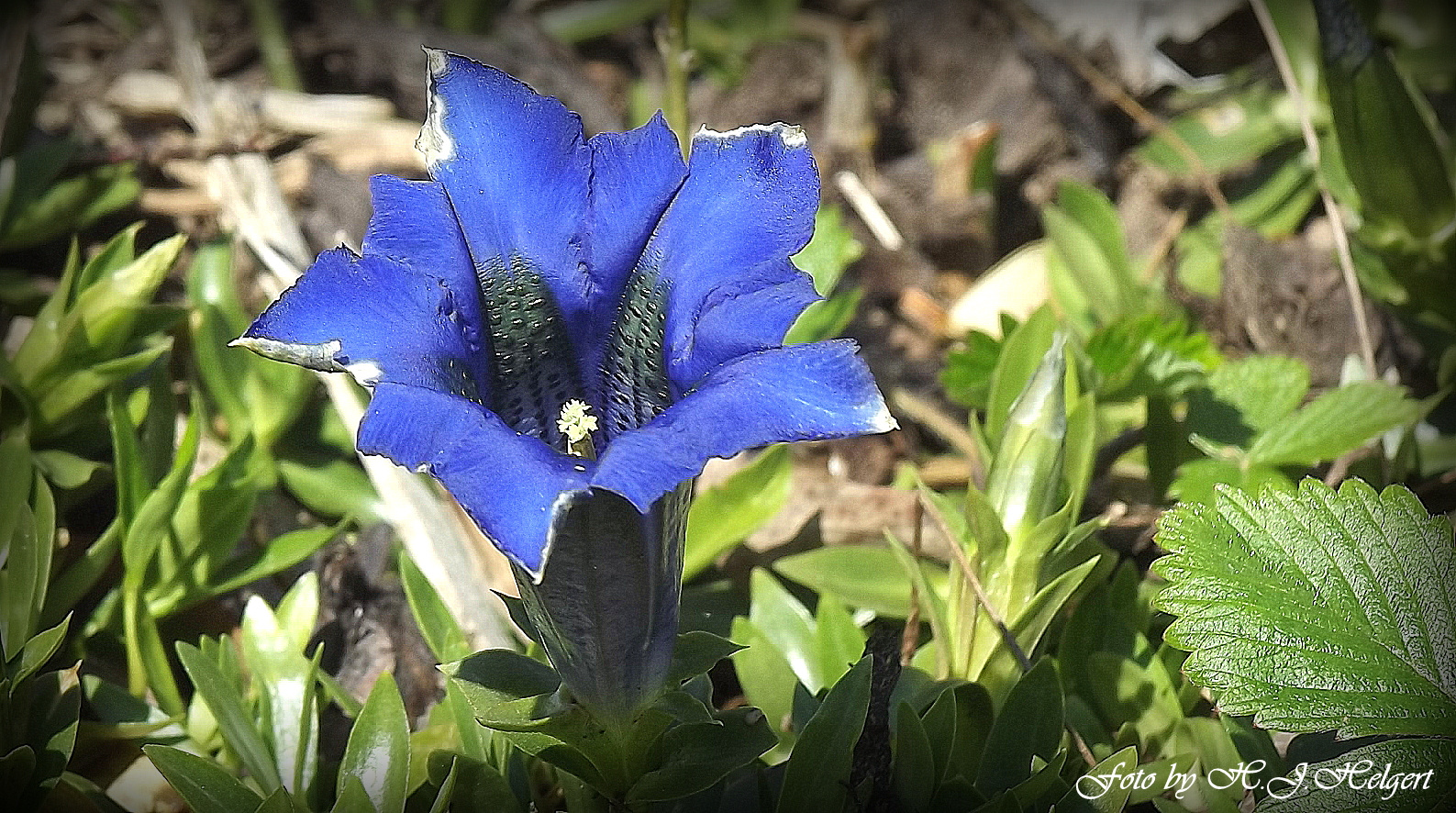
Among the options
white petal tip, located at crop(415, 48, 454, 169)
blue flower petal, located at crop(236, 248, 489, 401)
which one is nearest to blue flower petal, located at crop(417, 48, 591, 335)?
white petal tip, located at crop(415, 48, 454, 169)

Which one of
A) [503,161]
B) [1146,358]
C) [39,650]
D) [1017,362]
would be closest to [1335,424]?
[1146,358]

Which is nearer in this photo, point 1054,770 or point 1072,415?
point 1054,770

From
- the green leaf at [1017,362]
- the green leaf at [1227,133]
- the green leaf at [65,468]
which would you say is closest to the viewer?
the green leaf at [65,468]

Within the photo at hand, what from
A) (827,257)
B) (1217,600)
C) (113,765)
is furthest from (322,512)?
(1217,600)

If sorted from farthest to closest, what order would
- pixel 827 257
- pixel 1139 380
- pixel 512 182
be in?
1. pixel 827 257
2. pixel 1139 380
3. pixel 512 182

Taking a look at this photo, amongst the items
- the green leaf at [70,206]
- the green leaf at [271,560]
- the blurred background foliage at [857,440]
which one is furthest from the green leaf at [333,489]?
the green leaf at [70,206]

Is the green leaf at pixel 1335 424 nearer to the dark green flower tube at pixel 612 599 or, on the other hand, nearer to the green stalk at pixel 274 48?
the dark green flower tube at pixel 612 599

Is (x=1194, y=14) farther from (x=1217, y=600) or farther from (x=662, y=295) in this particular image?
(x=662, y=295)
